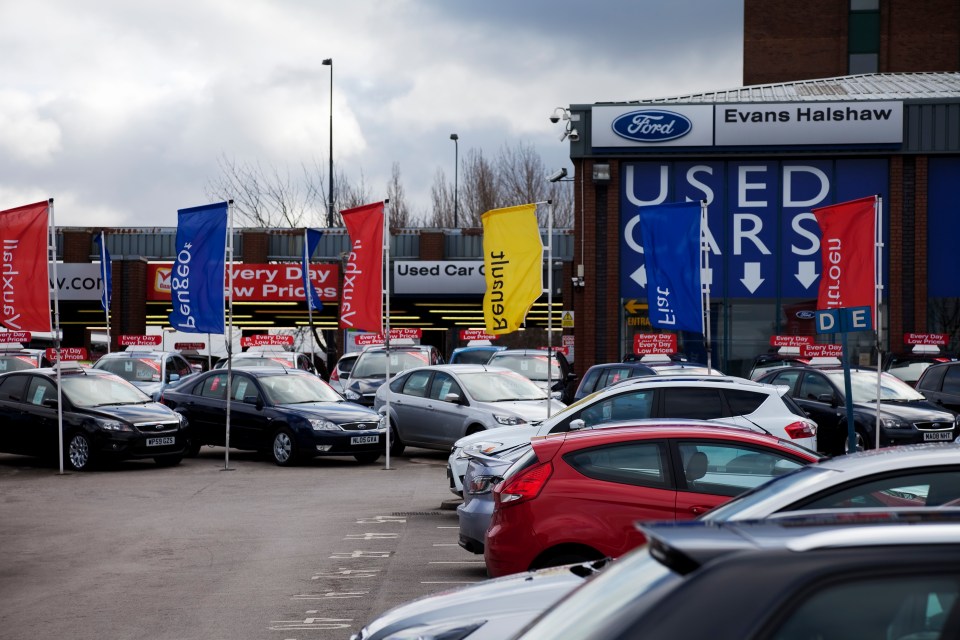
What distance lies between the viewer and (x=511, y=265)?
19.8 m

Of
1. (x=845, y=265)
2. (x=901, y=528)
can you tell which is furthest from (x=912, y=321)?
(x=901, y=528)

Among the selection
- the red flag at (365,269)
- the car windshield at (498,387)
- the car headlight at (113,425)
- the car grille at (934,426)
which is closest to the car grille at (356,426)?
the red flag at (365,269)

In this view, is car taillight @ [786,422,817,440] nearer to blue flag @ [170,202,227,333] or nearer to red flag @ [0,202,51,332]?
blue flag @ [170,202,227,333]

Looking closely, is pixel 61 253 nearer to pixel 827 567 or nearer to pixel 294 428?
pixel 294 428

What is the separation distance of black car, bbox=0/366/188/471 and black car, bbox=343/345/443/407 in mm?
5226

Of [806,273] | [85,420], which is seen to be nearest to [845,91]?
[806,273]

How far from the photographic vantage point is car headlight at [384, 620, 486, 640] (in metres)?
4.55

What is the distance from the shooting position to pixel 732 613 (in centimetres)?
243

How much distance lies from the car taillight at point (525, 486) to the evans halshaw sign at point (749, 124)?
2610cm

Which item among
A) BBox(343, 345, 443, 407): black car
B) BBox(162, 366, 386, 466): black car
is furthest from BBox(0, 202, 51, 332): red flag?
→ BBox(343, 345, 443, 407): black car

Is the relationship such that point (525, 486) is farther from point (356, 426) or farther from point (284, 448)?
point (284, 448)

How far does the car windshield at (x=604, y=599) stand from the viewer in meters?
2.63

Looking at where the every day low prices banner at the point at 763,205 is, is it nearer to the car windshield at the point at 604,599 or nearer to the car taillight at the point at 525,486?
the car taillight at the point at 525,486

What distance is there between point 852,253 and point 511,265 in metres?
5.19
